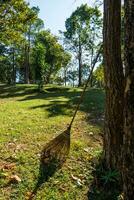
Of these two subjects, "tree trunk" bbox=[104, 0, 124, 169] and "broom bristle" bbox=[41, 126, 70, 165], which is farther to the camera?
"broom bristle" bbox=[41, 126, 70, 165]

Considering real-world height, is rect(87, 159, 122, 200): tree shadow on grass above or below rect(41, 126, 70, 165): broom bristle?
below

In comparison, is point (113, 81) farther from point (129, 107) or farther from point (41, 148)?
point (129, 107)

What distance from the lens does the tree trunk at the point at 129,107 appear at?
11.5 feet

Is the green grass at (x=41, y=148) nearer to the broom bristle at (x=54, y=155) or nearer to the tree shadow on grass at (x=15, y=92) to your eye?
the broom bristle at (x=54, y=155)

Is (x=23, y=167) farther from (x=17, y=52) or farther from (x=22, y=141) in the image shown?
(x=17, y=52)

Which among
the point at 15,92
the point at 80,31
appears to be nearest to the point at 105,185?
the point at 15,92

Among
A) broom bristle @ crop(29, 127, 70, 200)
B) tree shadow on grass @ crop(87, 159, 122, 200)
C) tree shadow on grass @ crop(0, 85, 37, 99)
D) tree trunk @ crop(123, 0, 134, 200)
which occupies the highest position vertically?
tree trunk @ crop(123, 0, 134, 200)

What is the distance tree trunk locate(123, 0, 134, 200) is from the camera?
3.49 meters

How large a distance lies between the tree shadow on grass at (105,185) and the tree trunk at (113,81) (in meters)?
0.20

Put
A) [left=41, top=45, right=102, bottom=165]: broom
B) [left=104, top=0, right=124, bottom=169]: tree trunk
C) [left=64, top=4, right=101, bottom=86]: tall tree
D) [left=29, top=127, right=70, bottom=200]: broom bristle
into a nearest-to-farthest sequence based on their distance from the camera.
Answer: [left=104, top=0, right=124, bottom=169]: tree trunk < [left=29, top=127, right=70, bottom=200]: broom bristle < [left=41, top=45, right=102, bottom=165]: broom < [left=64, top=4, right=101, bottom=86]: tall tree

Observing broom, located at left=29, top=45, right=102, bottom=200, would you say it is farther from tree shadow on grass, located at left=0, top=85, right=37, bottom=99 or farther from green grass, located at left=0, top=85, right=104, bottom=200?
tree shadow on grass, located at left=0, top=85, right=37, bottom=99

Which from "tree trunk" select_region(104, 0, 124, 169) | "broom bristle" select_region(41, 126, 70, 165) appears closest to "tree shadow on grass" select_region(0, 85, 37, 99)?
"broom bristle" select_region(41, 126, 70, 165)

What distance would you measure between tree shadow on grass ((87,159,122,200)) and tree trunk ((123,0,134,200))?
174 cm

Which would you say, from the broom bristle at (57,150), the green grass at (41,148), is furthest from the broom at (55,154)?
the green grass at (41,148)
